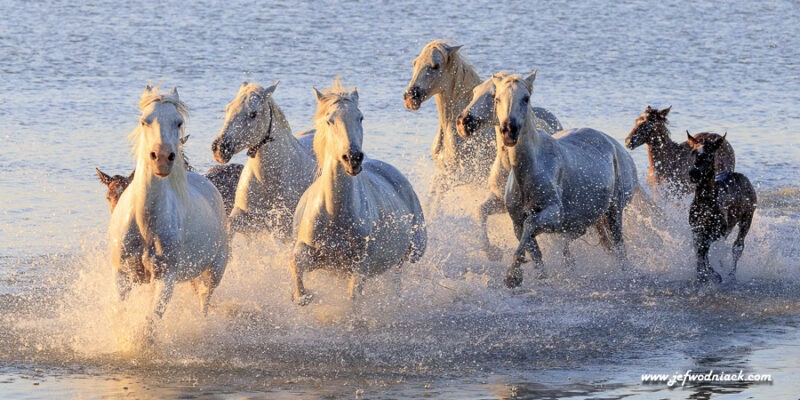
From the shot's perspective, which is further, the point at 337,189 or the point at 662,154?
the point at 662,154

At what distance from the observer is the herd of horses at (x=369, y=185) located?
8094 mm

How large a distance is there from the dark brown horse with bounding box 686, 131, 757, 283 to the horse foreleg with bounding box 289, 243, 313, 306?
3.33 metres

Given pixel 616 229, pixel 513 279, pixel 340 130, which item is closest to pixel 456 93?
pixel 616 229

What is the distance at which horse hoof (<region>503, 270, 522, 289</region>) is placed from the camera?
10102 millimetres

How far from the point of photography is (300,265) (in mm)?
8742

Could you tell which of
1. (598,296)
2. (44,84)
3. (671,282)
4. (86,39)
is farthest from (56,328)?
(86,39)

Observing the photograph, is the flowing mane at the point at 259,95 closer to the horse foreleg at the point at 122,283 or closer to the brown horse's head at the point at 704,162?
the horse foreleg at the point at 122,283

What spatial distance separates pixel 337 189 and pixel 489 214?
8.55ft

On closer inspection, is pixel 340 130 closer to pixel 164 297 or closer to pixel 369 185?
pixel 369 185

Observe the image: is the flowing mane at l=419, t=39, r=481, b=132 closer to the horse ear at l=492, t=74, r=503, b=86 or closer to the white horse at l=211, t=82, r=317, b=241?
the horse ear at l=492, t=74, r=503, b=86

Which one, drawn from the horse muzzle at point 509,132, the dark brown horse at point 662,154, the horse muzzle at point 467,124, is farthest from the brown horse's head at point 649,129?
the horse muzzle at point 509,132

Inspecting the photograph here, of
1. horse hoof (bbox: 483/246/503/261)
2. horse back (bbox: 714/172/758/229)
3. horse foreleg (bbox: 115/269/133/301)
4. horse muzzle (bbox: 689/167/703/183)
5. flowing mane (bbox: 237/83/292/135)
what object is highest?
flowing mane (bbox: 237/83/292/135)

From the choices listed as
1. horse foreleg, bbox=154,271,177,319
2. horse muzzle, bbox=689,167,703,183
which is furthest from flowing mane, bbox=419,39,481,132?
horse foreleg, bbox=154,271,177,319

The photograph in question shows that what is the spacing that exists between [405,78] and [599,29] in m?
7.07
